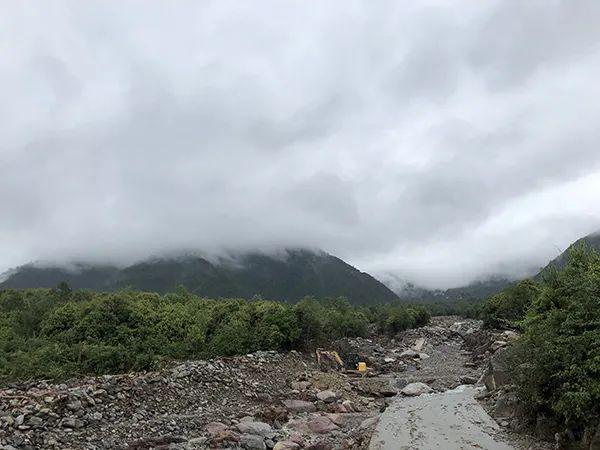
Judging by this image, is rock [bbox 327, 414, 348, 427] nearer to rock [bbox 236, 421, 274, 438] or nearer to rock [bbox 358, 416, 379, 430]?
rock [bbox 358, 416, 379, 430]

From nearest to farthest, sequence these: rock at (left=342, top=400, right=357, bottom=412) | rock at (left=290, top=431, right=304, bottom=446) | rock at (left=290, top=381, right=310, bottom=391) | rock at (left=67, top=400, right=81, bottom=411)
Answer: rock at (left=290, top=431, right=304, bottom=446)
rock at (left=67, top=400, right=81, bottom=411)
rock at (left=342, top=400, right=357, bottom=412)
rock at (left=290, top=381, right=310, bottom=391)

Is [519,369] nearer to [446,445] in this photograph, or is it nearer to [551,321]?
[551,321]

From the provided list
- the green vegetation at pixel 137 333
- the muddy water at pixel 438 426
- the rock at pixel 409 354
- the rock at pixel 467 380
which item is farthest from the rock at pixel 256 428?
the rock at pixel 409 354

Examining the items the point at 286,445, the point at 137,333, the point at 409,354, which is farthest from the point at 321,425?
the point at 409,354

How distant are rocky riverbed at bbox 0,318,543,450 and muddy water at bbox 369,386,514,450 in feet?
1.71

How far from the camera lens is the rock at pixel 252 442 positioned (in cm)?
1458

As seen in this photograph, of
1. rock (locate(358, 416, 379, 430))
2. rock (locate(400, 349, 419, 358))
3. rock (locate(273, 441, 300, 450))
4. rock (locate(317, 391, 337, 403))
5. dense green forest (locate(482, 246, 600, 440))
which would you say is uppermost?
dense green forest (locate(482, 246, 600, 440))

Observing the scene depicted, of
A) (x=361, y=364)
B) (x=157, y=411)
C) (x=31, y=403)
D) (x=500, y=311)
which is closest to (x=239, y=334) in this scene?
(x=361, y=364)

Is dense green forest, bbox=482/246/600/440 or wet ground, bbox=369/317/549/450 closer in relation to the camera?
dense green forest, bbox=482/246/600/440

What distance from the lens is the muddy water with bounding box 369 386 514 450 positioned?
15.4 m

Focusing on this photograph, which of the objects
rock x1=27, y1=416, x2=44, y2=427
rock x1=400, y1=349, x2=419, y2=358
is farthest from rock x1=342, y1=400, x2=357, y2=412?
rock x1=400, y1=349, x2=419, y2=358

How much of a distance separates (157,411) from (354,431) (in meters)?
6.80

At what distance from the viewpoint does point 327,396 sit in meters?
21.1

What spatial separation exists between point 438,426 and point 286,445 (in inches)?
248
